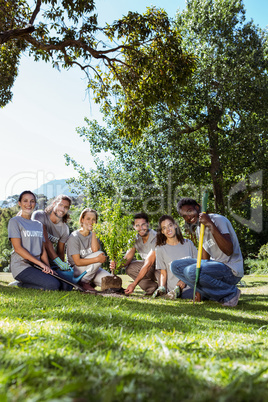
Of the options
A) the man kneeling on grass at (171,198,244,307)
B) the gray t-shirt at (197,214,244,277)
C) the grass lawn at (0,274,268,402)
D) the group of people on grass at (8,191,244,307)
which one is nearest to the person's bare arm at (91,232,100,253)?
the group of people on grass at (8,191,244,307)

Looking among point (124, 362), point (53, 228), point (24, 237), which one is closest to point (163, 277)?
point (53, 228)

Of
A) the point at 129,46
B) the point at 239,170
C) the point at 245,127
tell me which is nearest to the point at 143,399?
the point at 129,46

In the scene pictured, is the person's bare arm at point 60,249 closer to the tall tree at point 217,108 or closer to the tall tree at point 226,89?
the tall tree at point 217,108

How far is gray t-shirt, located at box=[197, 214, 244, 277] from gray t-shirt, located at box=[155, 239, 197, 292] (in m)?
0.95

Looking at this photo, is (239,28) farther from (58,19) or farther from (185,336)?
(185,336)

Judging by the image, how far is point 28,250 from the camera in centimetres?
636

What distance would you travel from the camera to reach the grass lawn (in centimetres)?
127

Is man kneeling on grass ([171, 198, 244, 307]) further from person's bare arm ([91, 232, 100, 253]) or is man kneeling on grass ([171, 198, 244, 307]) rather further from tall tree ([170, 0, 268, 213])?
tall tree ([170, 0, 268, 213])

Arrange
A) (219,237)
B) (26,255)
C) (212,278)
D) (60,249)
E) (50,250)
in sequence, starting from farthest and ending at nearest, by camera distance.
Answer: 1. (60,249)
2. (50,250)
3. (26,255)
4. (212,278)
5. (219,237)

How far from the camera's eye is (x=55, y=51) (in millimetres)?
8305

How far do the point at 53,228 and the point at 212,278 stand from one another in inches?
135

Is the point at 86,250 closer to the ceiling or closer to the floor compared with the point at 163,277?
closer to the ceiling

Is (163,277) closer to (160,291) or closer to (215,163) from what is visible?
(160,291)

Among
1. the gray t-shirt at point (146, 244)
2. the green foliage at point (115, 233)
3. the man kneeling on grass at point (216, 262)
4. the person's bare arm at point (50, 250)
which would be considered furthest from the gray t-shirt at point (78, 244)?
the man kneeling on grass at point (216, 262)
